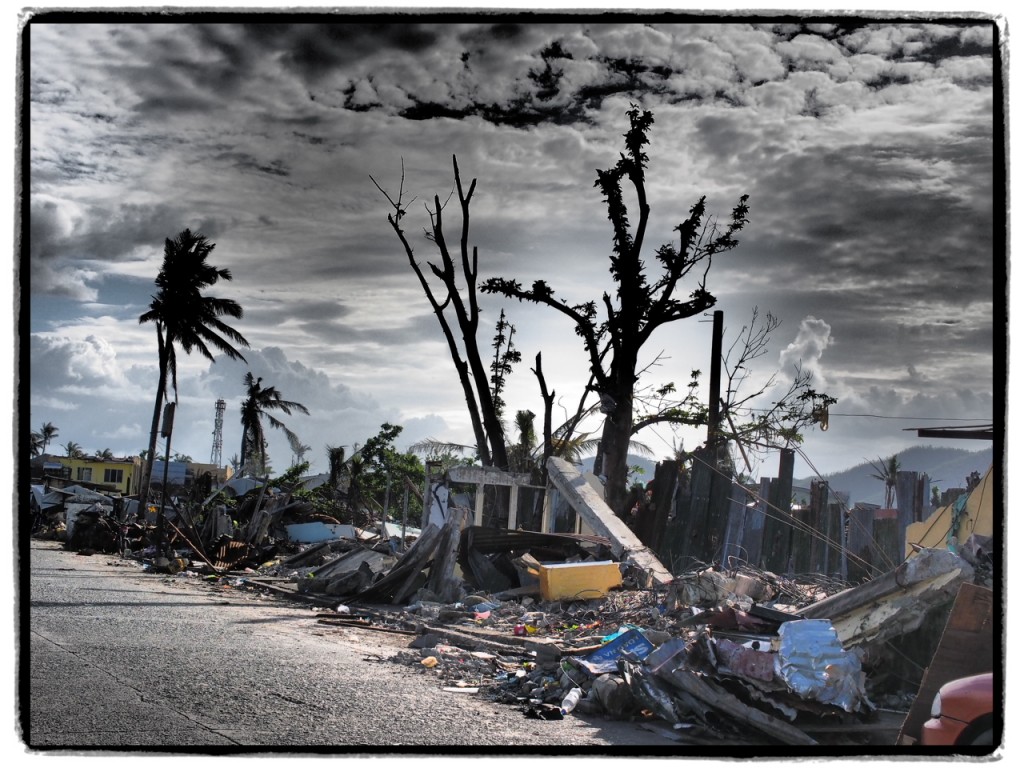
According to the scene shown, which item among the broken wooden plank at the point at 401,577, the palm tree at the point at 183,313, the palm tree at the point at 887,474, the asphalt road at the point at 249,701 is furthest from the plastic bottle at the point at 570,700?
the palm tree at the point at 183,313

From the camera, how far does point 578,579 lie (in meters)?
10.4

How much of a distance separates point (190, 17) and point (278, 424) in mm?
30363

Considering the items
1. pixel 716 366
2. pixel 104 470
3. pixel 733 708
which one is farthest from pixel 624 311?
pixel 104 470

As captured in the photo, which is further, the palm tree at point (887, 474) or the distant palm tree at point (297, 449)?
the distant palm tree at point (297, 449)

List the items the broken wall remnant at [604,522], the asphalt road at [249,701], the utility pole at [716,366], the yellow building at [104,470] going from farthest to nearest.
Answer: the yellow building at [104,470] → the utility pole at [716,366] → the broken wall remnant at [604,522] → the asphalt road at [249,701]

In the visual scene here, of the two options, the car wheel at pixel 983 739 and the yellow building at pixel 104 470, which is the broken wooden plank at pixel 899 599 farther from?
the yellow building at pixel 104 470

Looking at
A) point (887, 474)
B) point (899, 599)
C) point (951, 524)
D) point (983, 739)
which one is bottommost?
point (983, 739)

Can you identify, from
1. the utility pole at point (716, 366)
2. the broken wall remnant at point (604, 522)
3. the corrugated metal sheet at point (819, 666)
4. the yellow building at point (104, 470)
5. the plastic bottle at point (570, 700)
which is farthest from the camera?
the yellow building at point (104, 470)

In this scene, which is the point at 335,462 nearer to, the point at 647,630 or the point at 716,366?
the point at 716,366

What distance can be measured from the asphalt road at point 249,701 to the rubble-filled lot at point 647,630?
306 mm

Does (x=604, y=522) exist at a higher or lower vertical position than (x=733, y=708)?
higher

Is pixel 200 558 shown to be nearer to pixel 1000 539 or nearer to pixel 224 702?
pixel 224 702

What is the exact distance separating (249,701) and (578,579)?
534 centimetres

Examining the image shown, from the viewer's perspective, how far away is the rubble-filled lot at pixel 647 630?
5.51 meters
